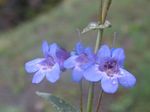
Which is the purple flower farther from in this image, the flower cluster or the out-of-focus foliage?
the out-of-focus foliage

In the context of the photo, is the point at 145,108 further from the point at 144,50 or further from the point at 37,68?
the point at 37,68

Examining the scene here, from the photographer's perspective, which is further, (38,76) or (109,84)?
(38,76)

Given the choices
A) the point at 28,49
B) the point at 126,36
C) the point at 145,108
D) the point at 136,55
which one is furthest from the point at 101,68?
the point at 28,49

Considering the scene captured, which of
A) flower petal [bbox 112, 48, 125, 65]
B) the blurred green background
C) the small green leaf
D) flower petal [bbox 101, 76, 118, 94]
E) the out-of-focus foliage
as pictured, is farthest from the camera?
the out-of-focus foliage

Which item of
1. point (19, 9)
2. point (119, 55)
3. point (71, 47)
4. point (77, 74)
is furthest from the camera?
point (19, 9)

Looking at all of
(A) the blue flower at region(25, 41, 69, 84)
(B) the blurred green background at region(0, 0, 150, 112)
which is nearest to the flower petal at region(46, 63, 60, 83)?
(A) the blue flower at region(25, 41, 69, 84)

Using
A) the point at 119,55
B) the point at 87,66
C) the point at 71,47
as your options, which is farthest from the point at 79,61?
the point at 71,47

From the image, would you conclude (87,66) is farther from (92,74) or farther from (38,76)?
(38,76)

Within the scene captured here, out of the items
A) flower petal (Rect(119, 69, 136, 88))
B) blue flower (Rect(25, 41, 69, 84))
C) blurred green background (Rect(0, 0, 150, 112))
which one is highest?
flower petal (Rect(119, 69, 136, 88))
